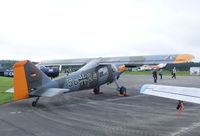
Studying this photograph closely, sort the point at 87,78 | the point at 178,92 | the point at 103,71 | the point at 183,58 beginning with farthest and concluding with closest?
the point at 103,71 → the point at 183,58 → the point at 87,78 → the point at 178,92

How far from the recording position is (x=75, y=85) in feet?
54.9

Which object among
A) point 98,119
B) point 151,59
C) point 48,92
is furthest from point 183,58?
point 98,119

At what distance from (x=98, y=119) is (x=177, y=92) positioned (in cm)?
630

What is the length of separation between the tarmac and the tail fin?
2.21 ft

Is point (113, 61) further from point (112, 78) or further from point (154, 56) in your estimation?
point (154, 56)

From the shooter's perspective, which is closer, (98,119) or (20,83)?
(98,119)

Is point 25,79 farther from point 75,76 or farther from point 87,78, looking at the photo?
point 87,78

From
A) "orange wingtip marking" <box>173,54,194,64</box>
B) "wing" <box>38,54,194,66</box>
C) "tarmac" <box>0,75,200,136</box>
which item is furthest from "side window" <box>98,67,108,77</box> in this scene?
"orange wingtip marking" <box>173,54,194,64</box>

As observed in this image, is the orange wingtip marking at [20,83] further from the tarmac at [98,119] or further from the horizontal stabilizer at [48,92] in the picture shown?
the tarmac at [98,119]

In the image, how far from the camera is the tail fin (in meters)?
14.3

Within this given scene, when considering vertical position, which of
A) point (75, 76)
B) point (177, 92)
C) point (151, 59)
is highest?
point (151, 59)

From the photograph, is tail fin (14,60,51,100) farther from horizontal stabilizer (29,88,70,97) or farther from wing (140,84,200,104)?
wing (140,84,200,104)

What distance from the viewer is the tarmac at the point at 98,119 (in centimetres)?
959

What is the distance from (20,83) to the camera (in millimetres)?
14352
